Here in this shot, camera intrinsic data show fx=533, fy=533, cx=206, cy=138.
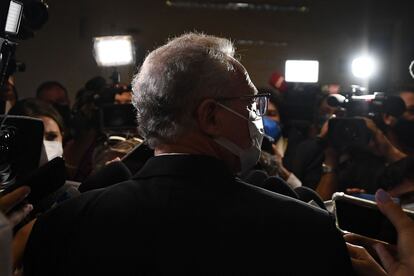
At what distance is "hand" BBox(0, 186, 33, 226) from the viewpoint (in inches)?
34.0

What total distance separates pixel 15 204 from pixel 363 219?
0.61 metres

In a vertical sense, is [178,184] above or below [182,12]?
below

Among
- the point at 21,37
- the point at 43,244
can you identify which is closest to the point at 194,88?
the point at 43,244

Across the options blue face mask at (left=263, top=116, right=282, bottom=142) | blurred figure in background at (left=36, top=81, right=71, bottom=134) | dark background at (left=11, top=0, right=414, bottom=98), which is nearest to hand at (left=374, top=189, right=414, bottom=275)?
blue face mask at (left=263, top=116, right=282, bottom=142)

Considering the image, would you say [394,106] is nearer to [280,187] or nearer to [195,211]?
[280,187]

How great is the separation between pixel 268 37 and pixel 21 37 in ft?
16.8

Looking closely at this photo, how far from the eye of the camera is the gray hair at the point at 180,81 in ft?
3.16

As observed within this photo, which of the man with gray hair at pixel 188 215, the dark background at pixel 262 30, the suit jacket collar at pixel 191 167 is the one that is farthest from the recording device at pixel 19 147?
the dark background at pixel 262 30

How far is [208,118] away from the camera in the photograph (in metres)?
0.99

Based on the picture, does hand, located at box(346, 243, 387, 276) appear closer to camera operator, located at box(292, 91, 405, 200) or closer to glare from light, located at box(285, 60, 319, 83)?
camera operator, located at box(292, 91, 405, 200)

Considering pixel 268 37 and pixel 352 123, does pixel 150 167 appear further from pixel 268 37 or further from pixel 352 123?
pixel 268 37

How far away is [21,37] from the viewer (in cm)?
120

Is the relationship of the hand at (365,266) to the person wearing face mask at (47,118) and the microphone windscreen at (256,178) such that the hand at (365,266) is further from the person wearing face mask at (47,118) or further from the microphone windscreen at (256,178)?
the person wearing face mask at (47,118)

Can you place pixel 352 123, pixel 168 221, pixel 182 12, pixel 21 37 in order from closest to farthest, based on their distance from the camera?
pixel 168 221, pixel 21 37, pixel 352 123, pixel 182 12
